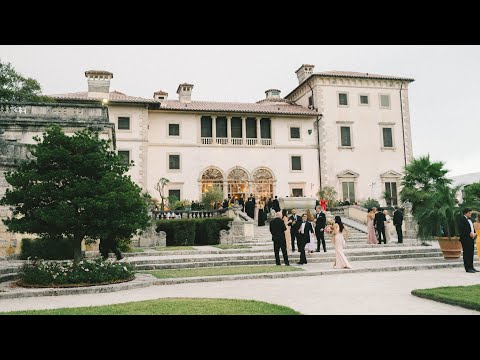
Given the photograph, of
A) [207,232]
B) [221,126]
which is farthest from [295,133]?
[207,232]

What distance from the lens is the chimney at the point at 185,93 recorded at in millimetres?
35750

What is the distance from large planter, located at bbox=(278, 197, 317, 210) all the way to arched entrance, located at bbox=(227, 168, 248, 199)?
642 cm

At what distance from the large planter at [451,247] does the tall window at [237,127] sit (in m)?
22.4

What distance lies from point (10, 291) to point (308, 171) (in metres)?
28.8

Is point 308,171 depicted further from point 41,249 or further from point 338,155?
point 41,249

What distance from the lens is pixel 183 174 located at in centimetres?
3300

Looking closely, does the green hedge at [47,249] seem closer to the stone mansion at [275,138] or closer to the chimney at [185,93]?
the stone mansion at [275,138]

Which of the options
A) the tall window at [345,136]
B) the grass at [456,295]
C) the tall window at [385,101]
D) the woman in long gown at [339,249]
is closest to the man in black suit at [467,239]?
the woman in long gown at [339,249]

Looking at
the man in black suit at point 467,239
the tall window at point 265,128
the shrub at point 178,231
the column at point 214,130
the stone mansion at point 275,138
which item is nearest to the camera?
the man in black suit at point 467,239

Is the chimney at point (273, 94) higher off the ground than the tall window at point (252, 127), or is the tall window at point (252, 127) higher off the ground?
the chimney at point (273, 94)

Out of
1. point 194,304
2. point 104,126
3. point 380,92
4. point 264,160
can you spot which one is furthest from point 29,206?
point 380,92

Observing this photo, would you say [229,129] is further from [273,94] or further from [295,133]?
[273,94]

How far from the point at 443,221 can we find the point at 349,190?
21876 millimetres

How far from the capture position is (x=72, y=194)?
33.3 ft
